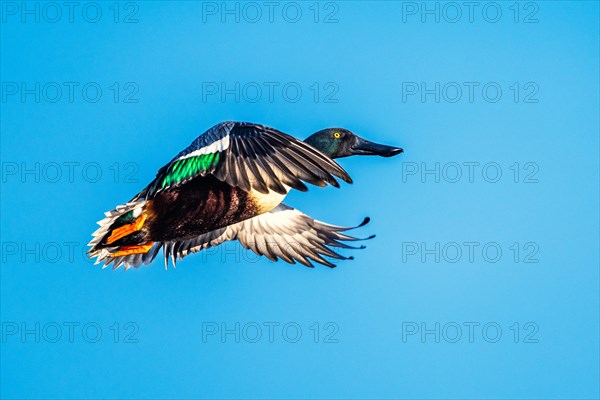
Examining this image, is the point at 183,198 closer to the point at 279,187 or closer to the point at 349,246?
the point at 279,187

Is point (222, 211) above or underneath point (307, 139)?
underneath

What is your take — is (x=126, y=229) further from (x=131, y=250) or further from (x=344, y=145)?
(x=344, y=145)

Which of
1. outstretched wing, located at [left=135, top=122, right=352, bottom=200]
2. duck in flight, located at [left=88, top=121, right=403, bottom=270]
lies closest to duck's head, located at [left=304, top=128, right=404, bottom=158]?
duck in flight, located at [left=88, top=121, right=403, bottom=270]

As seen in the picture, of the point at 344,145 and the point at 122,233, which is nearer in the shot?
the point at 122,233

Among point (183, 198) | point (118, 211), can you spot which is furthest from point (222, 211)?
point (118, 211)

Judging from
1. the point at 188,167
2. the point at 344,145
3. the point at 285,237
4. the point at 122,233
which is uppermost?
the point at 344,145

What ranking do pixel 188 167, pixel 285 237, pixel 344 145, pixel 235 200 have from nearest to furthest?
pixel 188 167 → pixel 235 200 → pixel 344 145 → pixel 285 237

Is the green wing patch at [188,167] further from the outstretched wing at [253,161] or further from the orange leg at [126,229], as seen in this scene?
the orange leg at [126,229]

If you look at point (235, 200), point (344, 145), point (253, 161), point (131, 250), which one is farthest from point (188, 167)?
point (344, 145)
